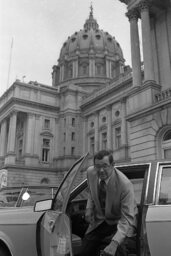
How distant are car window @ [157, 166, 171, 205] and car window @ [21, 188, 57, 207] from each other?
4117mm

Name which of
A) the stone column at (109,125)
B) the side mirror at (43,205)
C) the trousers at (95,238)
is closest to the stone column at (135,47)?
the side mirror at (43,205)

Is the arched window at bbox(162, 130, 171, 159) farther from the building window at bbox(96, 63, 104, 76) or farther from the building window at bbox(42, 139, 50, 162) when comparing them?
the building window at bbox(96, 63, 104, 76)

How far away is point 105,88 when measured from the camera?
4119 cm

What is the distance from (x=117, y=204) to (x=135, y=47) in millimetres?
15744

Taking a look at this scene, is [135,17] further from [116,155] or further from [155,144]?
[116,155]

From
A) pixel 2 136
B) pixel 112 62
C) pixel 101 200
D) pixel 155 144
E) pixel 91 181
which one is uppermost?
pixel 112 62

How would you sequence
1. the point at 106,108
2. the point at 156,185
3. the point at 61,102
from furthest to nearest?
the point at 61,102 → the point at 106,108 → the point at 156,185

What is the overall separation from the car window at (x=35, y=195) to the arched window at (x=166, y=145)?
793cm

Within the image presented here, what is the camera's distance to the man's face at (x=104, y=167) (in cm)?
294

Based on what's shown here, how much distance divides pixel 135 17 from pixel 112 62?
152 feet

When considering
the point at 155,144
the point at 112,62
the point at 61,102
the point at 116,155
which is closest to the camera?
the point at 155,144

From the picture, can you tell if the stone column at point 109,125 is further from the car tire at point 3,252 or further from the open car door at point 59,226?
the open car door at point 59,226

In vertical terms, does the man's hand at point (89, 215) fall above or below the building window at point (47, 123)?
below

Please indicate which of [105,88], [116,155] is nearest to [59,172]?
[116,155]
